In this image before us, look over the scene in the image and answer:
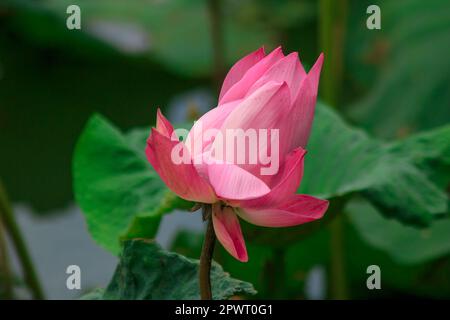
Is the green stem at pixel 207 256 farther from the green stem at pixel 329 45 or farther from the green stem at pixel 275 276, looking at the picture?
the green stem at pixel 329 45

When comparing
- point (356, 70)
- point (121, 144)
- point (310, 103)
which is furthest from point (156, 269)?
point (356, 70)

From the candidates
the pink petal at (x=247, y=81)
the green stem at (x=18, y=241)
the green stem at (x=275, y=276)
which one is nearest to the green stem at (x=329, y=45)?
the green stem at (x=275, y=276)

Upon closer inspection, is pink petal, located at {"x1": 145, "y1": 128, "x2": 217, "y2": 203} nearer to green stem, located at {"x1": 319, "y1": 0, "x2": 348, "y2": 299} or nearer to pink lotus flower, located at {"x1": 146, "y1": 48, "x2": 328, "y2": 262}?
pink lotus flower, located at {"x1": 146, "y1": 48, "x2": 328, "y2": 262}

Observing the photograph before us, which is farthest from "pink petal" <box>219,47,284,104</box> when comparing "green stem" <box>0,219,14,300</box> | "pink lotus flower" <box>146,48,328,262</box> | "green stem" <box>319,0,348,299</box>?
"green stem" <box>0,219,14,300</box>

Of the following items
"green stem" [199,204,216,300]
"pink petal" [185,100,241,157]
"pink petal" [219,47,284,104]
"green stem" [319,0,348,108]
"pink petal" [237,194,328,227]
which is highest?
"green stem" [319,0,348,108]
